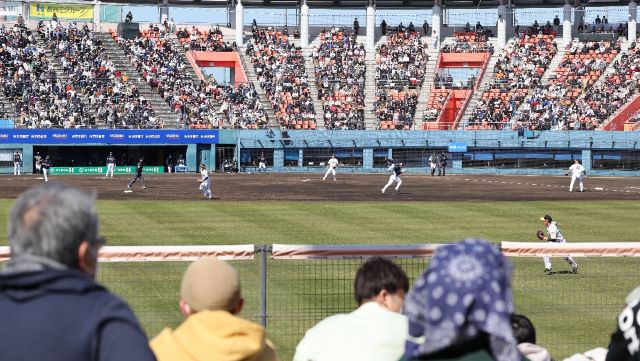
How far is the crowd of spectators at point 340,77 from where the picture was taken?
2901 inches

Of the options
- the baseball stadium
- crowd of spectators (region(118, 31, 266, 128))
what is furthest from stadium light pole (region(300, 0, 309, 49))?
crowd of spectators (region(118, 31, 266, 128))

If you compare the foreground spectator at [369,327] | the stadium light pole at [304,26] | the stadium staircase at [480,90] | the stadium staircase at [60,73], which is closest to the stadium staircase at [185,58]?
the stadium staircase at [60,73]

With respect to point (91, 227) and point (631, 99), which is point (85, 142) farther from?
point (91, 227)

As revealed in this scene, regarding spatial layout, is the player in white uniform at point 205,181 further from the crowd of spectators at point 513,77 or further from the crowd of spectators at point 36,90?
the crowd of spectators at point 513,77

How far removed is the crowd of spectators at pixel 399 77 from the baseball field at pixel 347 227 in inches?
526

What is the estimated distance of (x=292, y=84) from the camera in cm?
7631

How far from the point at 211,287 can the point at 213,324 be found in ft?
0.60

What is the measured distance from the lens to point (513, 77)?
7500 centimetres

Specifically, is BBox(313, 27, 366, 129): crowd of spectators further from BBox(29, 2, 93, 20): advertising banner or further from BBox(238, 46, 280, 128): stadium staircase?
BBox(29, 2, 93, 20): advertising banner

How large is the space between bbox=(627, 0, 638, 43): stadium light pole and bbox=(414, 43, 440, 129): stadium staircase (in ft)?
49.2

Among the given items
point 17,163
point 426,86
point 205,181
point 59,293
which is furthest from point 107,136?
point 59,293

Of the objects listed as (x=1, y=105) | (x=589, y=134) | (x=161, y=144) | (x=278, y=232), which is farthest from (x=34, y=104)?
(x=278, y=232)

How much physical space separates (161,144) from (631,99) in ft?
108

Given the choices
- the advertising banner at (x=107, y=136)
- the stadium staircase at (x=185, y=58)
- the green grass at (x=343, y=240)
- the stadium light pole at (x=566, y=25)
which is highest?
the stadium light pole at (x=566, y=25)
